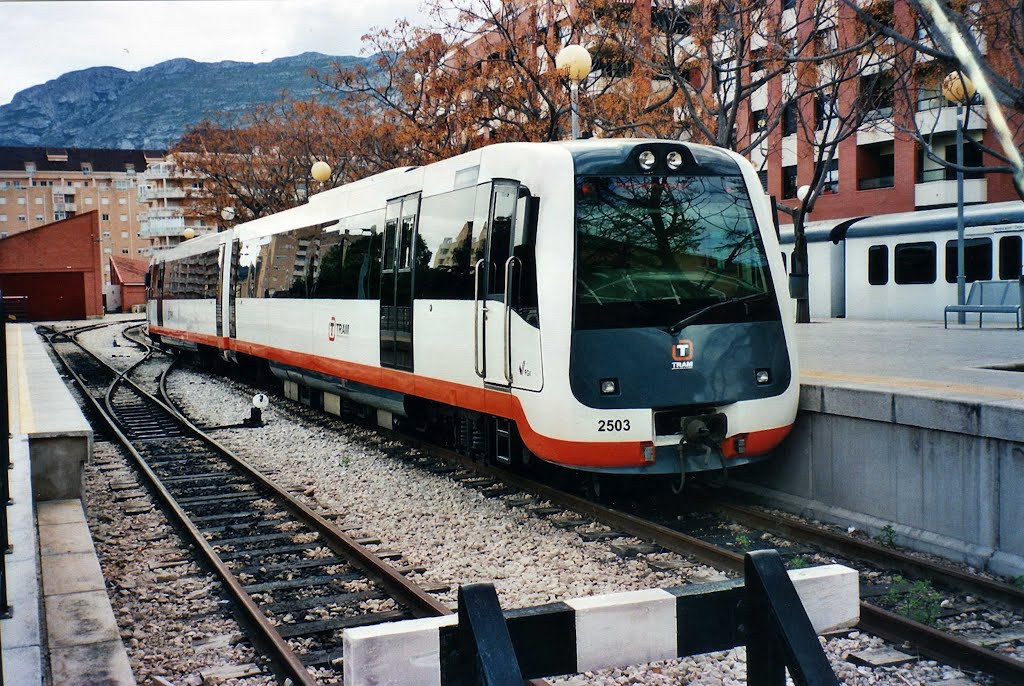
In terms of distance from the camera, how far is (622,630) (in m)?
2.45

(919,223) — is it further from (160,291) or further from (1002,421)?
(1002,421)

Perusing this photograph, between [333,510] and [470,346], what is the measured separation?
1.87 m

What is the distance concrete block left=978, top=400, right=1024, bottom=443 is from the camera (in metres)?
6.29

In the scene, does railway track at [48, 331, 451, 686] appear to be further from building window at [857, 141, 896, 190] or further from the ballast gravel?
building window at [857, 141, 896, 190]

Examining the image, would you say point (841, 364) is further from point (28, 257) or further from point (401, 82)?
point (28, 257)

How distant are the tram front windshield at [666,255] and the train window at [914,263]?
1951cm

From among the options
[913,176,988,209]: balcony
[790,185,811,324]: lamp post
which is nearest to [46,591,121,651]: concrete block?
[790,185,811,324]: lamp post

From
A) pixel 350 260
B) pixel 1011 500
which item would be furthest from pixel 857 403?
pixel 350 260

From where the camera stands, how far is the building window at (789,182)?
4069cm

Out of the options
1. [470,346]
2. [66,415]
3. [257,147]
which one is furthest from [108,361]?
[470,346]

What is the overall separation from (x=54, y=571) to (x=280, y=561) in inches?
62.7

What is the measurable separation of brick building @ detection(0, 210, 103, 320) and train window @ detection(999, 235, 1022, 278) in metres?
54.1

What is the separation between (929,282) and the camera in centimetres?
2581

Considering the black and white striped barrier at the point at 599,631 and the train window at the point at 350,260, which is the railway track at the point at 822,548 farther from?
the black and white striped barrier at the point at 599,631
